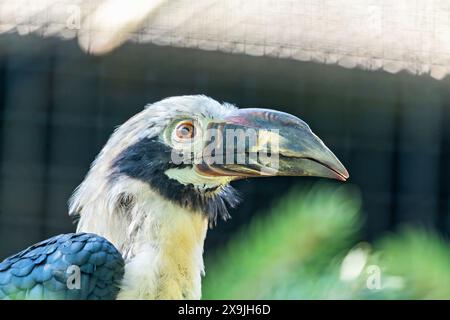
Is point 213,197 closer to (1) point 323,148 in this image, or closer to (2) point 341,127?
(1) point 323,148

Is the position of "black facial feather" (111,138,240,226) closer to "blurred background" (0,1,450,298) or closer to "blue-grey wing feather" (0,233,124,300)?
"blue-grey wing feather" (0,233,124,300)

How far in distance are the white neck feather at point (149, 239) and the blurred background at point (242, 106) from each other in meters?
0.79

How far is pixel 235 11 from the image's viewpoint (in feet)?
9.07

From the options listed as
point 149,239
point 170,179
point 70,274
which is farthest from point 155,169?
point 70,274

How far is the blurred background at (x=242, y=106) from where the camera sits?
2945 mm

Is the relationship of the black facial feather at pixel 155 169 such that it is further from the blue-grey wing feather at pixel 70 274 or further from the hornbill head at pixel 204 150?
the blue-grey wing feather at pixel 70 274

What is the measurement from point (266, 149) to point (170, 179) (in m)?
0.21

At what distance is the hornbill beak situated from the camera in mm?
1894

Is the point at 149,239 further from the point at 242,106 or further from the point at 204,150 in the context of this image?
the point at 242,106

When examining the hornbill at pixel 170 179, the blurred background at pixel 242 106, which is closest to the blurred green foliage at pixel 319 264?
the blurred background at pixel 242 106

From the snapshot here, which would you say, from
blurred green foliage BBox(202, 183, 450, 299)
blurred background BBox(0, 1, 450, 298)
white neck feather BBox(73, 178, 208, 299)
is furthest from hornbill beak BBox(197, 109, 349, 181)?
blurred background BBox(0, 1, 450, 298)

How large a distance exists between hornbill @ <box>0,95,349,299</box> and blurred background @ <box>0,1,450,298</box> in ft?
2.58
